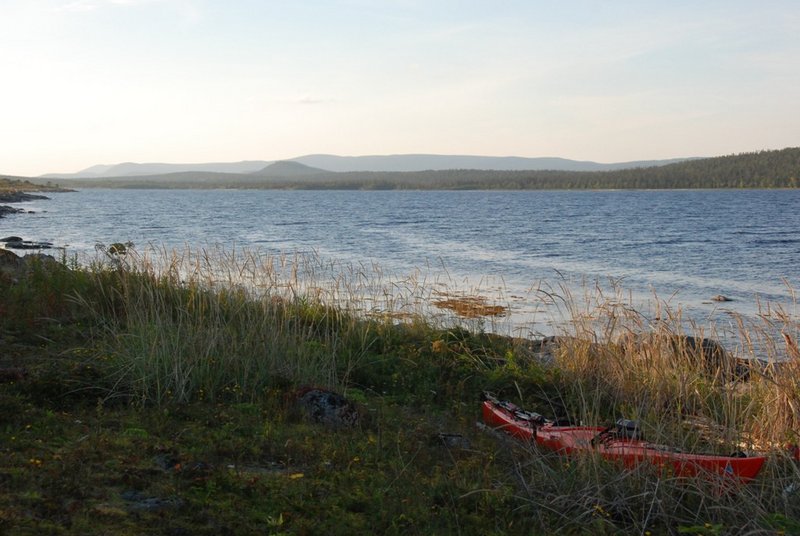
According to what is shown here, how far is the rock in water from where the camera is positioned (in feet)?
24.6

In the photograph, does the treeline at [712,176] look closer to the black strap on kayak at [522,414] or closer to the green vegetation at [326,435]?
the green vegetation at [326,435]

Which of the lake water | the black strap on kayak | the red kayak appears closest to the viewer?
the red kayak

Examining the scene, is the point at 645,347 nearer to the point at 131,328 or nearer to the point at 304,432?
the point at 304,432

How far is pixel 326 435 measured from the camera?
698 cm

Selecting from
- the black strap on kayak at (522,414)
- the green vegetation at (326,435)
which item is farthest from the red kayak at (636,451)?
the black strap on kayak at (522,414)

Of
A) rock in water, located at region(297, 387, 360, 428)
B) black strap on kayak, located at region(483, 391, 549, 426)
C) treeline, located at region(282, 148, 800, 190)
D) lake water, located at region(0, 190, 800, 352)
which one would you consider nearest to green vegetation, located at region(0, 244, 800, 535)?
rock in water, located at region(297, 387, 360, 428)

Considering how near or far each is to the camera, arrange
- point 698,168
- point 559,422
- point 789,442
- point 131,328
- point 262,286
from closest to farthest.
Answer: point 789,442, point 559,422, point 131,328, point 262,286, point 698,168

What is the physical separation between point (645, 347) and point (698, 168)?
18697cm

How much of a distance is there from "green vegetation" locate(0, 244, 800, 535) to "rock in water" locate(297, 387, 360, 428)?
0.39 feet

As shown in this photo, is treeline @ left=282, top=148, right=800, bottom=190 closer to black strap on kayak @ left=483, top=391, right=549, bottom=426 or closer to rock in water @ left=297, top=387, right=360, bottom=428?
black strap on kayak @ left=483, top=391, right=549, bottom=426

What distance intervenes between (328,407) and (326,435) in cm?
67

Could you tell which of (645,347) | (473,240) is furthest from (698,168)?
(645,347)

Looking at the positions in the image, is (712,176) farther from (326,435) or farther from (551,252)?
(326,435)

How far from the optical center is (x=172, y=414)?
7289 millimetres
